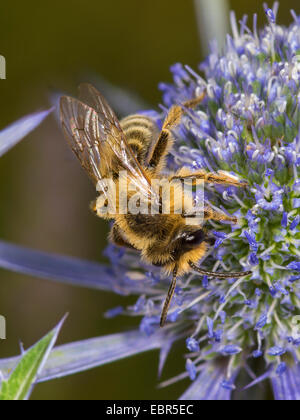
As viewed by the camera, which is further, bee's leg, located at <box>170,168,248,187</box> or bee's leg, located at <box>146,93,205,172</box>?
bee's leg, located at <box>146,93,205,172</box>

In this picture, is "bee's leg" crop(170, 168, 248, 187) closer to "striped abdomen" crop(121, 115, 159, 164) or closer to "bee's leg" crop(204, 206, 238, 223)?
"bee's leg" crop(204, 206, 238, 223)

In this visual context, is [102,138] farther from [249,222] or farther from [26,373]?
[26,373]

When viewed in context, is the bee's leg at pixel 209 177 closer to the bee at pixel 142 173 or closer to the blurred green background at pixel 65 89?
the bee at pixel 142 173

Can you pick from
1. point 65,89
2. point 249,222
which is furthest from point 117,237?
point 65,89

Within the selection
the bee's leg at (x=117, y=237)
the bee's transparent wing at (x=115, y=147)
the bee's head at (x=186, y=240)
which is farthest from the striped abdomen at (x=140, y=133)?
the bee's head at (x=186, y=240)

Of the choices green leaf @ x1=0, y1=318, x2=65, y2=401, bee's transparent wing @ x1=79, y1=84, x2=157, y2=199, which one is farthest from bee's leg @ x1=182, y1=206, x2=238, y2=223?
green leaf @ x1=0, y1=318, x2=65, y2=401

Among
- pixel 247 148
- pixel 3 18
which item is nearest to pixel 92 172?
pixel 247 148

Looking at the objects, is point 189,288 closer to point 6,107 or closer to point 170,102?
point 170,102
